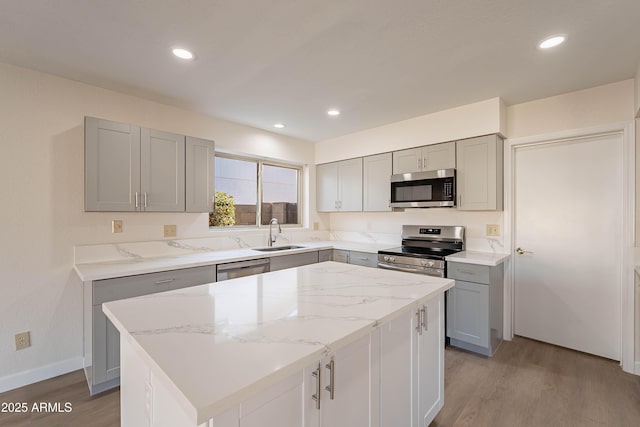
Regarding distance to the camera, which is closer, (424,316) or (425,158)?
(424,316)

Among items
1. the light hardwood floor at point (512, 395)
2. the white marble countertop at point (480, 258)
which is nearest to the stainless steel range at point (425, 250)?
the white marble countertop at point (480, 258)

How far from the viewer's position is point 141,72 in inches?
89.4

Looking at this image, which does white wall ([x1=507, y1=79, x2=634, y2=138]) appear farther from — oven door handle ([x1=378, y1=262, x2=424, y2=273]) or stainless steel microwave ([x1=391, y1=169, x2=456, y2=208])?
oven door handle ([x1=378, y1=262, x2=424, y2=273])

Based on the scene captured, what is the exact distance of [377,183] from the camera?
3793 mm

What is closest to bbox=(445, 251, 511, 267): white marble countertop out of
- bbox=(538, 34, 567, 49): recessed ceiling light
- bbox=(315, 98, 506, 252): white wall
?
bbox=(315, 98, 506, 252): white wall

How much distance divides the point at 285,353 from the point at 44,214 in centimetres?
263

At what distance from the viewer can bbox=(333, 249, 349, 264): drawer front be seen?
3742 millimetres

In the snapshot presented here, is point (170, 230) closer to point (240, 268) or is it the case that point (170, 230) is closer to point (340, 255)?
point (240, 268)

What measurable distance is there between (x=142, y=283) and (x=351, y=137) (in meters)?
3.12

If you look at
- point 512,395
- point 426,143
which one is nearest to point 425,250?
point 426,143

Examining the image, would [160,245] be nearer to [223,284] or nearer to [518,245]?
[223,284]

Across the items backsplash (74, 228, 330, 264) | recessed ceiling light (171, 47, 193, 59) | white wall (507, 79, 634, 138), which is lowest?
backsplash (74, 228, 330, 264)

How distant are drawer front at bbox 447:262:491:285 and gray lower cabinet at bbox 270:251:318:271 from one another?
5.25ft

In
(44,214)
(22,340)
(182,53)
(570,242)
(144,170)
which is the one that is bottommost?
(22,340)
